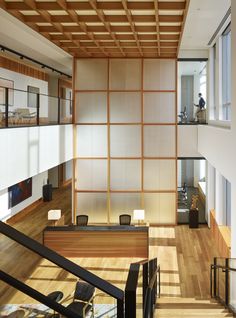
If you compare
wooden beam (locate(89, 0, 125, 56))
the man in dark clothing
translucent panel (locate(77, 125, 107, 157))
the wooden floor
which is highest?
wooden beam (locate(89, 0, 125, 56))

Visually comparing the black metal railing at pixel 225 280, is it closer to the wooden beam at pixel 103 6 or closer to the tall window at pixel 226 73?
the tall window at pixel 226 73

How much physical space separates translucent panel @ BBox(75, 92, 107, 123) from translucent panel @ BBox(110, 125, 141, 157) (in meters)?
0.67

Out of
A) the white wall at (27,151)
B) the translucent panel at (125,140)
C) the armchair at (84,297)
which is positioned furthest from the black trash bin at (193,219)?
the armchair at (84,297)

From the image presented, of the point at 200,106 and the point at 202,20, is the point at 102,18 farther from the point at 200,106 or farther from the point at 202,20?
the point at 200,106

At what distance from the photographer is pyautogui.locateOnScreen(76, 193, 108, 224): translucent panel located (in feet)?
57.2

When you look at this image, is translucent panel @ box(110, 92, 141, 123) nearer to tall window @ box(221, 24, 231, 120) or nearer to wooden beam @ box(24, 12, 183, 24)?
tall window @ box(221, 24, 231, 120)

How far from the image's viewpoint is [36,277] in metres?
11.8

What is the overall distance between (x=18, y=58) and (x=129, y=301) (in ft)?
54.6

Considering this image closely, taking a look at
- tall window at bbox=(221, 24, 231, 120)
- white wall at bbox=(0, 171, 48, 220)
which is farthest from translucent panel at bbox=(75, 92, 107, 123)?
tall window at bbox=(221, 24, 231, 120)

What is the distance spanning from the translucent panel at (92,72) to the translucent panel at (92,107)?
0.46 m

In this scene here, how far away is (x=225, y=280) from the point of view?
8.65m

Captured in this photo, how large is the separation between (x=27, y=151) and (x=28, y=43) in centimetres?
472

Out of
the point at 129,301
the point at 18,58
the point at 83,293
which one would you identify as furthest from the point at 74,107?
the point at 129,301

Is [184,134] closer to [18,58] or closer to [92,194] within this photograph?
[92,194]
